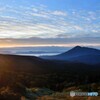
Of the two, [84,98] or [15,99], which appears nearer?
[84,98]

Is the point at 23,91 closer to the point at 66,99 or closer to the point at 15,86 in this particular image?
the point at 15,86

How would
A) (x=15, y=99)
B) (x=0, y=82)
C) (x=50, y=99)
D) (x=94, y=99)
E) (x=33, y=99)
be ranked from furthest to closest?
(x=0, y=82) < (x=33, y=99) < (x=15, y=99) < (x=50, y=99) < (x=94, y=99)

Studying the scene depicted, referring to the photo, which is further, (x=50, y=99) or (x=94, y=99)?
(x=50, y=99)

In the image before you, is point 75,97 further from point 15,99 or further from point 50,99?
point 15,99

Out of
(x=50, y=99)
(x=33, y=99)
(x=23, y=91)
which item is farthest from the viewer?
(x=23, y=91)

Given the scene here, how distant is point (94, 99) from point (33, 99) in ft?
49.2

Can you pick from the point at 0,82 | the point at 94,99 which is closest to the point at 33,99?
the point at 94,99

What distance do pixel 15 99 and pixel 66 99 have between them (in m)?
7.37

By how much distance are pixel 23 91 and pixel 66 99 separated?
18.6 meters

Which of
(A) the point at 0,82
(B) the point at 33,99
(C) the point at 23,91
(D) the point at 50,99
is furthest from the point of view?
(A) the point at 0,82

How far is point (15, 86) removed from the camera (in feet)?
204

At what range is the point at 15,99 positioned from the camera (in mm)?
45156

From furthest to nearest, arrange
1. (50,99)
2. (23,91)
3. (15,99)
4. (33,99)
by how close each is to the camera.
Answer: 1. (23,91)
2. (33,99)
3. (15,99)
4. (50,99)

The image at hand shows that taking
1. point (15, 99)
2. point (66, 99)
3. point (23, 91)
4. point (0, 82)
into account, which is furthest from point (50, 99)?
point (0, 82)
